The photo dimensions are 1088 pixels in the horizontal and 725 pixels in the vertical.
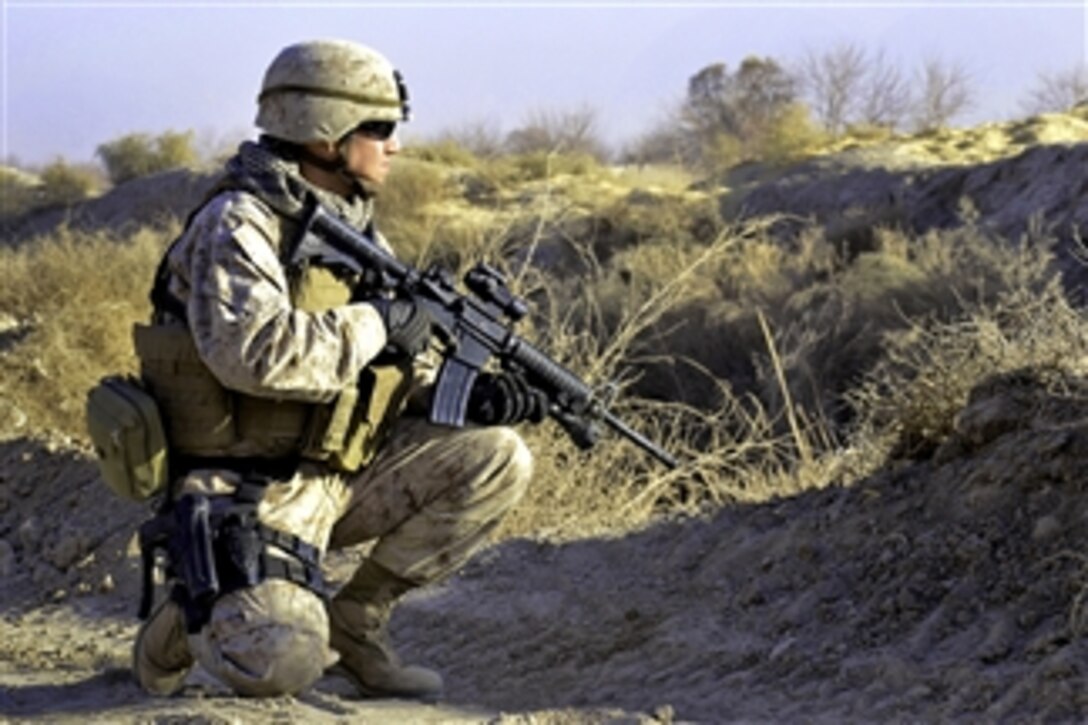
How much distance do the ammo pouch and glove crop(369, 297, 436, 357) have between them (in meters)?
0.12

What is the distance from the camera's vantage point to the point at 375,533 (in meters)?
4.86

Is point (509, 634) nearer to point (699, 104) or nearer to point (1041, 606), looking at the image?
point (1041, 606)

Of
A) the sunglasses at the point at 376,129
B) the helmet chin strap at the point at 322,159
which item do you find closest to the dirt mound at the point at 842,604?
the helmet chin strap at the point at 322,159

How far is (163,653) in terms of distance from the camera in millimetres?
4691

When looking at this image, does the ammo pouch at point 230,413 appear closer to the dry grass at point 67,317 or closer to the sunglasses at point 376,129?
the sunglasses at point 376,129

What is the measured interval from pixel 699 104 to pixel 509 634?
4125 centimetres

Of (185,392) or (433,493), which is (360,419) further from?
(185,392)

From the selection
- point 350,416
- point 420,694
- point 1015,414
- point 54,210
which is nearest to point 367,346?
point 350,416

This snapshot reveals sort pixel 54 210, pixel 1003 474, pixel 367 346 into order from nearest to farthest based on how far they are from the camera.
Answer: pixel 367 346, pixel 1003 474, pixel 54 210

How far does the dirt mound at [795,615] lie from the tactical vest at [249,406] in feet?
2.08

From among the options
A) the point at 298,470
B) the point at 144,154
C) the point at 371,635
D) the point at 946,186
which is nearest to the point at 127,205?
the point at 144,154

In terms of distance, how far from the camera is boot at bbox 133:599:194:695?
4.63 meters

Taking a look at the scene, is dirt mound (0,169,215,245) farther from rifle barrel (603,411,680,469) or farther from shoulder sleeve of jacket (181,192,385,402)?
shoulder sleeve of jacket (181,192,385,402)

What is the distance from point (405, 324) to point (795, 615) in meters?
1.52
